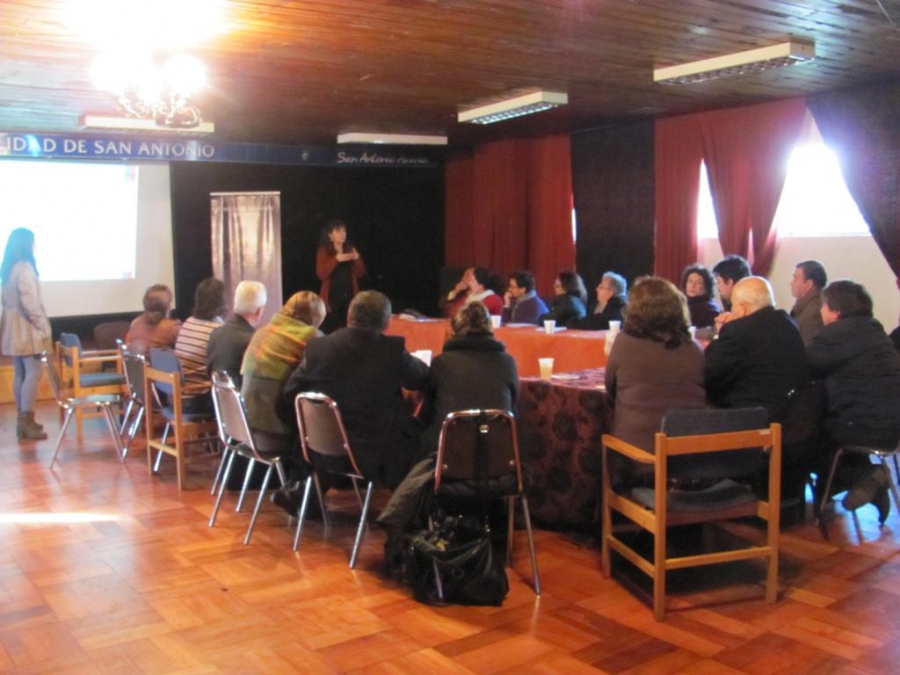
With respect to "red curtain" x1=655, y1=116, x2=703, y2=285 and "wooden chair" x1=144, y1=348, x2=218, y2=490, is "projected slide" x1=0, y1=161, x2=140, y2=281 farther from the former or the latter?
"red curtain" x1=655, y1=116, x2=703, y2=285

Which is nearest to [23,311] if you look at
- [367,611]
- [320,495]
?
[320,495]

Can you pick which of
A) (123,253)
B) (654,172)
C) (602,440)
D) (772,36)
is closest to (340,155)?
(123,253)

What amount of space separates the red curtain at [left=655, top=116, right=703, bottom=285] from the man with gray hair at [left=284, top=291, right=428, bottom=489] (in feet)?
14.8

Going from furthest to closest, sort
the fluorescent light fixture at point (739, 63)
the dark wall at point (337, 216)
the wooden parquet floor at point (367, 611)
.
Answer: the dark wall at point (337, 216)
the fluorescent light fixture at point (739, 63)
the wooden parquet floor at point (367, 611)

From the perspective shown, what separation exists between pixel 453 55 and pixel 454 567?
2935mm

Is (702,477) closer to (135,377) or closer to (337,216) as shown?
(135,377)

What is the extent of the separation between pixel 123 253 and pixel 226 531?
17.1 ft

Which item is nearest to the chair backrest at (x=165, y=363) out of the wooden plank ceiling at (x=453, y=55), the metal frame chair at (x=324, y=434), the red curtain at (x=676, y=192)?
the metal frame chair at (x=324, y=434)

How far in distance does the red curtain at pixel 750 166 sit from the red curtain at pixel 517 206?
68.7 inches

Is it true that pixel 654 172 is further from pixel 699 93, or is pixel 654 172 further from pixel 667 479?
pixel 667 479

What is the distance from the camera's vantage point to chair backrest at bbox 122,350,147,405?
524 cm

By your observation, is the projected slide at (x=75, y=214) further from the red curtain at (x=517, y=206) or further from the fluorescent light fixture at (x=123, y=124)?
the red curtain at (x=517, y=206)

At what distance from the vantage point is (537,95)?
6.19 meters

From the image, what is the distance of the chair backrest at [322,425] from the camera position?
360cm
